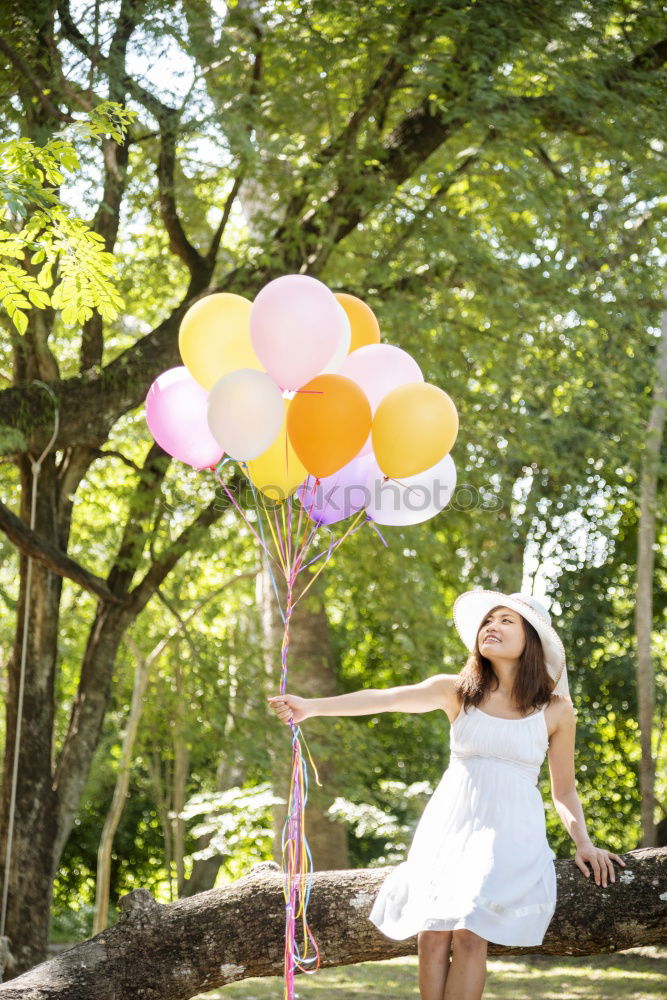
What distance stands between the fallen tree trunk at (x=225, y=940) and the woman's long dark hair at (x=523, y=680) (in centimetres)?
52

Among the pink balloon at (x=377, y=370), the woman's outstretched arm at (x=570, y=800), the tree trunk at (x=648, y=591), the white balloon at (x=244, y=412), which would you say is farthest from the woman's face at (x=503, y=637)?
the tree trunk at (x=648, y=591)

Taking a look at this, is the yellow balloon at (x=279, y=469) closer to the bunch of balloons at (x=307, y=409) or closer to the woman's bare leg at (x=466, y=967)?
the bunch of balloons at (x=307, y=409)

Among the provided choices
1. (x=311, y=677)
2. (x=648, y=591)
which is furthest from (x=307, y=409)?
(x=648, y=591)

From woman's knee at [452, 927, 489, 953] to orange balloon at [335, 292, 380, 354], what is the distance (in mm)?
2241

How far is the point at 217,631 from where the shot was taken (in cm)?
1306

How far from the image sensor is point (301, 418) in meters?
3.56

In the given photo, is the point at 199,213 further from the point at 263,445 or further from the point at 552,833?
the point at 552,833

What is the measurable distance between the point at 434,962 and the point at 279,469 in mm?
1826

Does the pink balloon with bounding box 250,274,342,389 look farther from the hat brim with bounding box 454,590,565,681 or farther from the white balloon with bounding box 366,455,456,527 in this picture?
the hat brim with bounding box 454,590,565,681

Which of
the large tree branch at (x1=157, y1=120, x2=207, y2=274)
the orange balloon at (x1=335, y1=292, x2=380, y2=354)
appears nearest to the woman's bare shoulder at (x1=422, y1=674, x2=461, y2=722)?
the orange balloon at (x1=335, y1=292, x2=380, y2=354)

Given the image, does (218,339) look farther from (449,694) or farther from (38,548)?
(38,548)

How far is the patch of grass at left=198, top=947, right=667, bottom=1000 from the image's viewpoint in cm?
538

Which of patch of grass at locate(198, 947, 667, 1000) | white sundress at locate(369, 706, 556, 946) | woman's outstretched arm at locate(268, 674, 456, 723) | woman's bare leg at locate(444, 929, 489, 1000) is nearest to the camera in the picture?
woman's bare leg at locate(444, 929, 489, 1000)

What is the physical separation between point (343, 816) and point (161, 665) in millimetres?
3051
